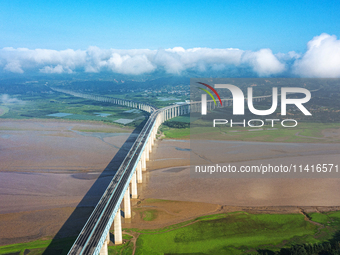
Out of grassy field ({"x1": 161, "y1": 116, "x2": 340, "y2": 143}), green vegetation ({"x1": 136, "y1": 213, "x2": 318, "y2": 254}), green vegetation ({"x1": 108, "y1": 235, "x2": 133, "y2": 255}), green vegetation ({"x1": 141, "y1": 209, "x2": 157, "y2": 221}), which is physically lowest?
green vegetation ({"x1": 136, "y1": 213, "x2": 318, "y2": 254})

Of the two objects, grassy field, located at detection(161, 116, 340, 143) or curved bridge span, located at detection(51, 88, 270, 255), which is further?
grassy field, located at detection(161, 116, 340, 143)

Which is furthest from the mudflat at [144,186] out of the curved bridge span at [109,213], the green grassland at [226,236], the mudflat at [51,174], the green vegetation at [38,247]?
the curved bridge span at [109,213]

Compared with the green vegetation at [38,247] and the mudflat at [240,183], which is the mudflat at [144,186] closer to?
the mudflat at [240,183]

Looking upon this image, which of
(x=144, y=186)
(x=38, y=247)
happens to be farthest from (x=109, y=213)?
(x=144, y=186)

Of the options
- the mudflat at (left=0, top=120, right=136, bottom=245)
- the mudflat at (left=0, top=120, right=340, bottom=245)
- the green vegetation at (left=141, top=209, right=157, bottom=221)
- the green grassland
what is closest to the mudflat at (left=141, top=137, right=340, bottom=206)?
the mudflat at (left=0, top=120, right=340, bottom=245)

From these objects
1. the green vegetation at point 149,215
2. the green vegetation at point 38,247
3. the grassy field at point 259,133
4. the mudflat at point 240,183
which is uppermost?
the grassy field at point 259,133

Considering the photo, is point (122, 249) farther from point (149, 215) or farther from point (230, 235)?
point (230, 235)

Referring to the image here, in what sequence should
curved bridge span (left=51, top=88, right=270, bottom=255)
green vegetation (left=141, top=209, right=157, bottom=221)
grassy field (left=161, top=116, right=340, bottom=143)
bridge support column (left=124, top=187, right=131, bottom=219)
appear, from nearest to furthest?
curved bridge span (left=51, top=88, right=270, bottom=255) < bridge support column (left=124, top=187, right=131, bottom=219) < green vegetation (left=141, top=209, right=157, bottom=221) < grassy field (left=161, top=116, right=340, bottom=143)

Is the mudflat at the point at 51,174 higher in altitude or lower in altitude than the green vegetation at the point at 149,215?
higher

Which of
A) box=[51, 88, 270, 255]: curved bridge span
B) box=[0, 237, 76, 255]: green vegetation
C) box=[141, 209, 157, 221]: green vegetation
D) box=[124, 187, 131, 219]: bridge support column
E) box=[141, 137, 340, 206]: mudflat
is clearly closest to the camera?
box=[51, 88, 270, 255]: curved bridge span

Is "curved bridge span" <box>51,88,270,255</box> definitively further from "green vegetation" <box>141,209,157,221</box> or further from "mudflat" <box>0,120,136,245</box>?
"mudflat" <box>0,120,136,245</box>
